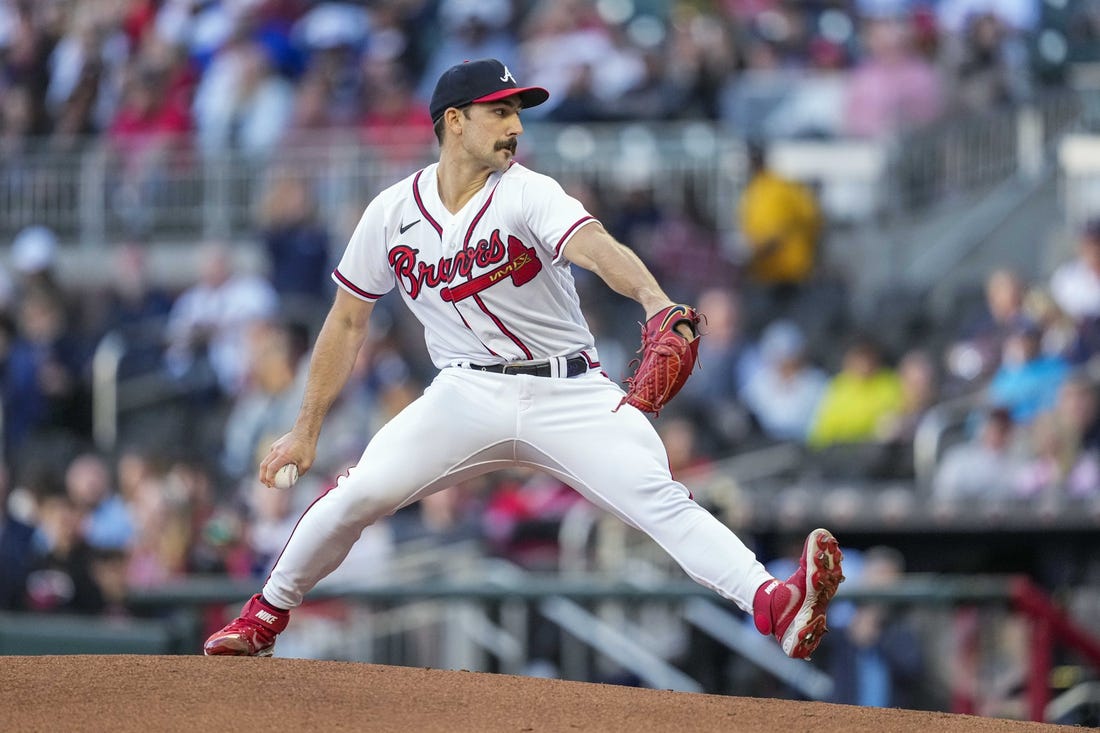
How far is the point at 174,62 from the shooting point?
595 inches

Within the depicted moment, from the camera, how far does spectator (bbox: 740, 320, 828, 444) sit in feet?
34.9

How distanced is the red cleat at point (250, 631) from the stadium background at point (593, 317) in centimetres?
248

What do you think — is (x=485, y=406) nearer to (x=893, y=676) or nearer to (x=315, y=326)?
(x=893, y=676)

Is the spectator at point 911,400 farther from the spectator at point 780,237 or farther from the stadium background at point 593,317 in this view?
the spectator at point 780,237

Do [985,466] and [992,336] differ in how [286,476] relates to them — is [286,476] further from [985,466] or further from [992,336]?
[992,336]

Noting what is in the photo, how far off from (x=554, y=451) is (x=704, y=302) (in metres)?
5.68

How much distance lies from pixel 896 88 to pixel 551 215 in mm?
7656

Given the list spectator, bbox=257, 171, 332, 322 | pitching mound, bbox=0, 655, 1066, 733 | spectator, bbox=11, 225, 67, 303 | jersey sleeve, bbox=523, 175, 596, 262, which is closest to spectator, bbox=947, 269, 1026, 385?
spectator, bbox=257, 171, 332, 322

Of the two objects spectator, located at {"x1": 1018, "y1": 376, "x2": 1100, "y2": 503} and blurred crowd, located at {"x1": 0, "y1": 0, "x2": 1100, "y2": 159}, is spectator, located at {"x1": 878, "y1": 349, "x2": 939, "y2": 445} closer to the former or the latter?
spectator, located at {"x1": 1018, "y1": 376, "x2": 1100, "y2": 503}

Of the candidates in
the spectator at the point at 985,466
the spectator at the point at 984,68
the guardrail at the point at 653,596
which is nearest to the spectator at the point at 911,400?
the spectator at the point at 985,466

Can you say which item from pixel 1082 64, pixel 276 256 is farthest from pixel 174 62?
pixel 1082 64

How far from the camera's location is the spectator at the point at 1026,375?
376 inches

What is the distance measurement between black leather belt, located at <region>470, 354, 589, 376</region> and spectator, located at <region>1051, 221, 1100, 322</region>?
503cm

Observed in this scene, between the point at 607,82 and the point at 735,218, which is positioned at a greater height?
the point at 607,82
